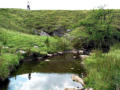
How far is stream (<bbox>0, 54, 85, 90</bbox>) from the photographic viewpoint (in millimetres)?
17250

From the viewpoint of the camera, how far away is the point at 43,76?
67.5 feet

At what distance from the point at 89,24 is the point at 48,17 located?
30.2m

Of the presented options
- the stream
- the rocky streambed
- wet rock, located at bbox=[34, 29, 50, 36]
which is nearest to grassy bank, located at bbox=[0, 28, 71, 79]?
the rocky streambed

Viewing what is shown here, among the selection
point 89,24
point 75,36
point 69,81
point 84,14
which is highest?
point 84,14

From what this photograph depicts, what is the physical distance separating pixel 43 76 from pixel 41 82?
2.10 meters

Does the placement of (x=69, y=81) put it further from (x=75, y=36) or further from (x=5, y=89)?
(x=75, y=36)

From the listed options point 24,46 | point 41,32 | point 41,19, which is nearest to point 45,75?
point 24,46

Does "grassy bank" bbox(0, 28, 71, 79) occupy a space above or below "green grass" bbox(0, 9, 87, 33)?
below

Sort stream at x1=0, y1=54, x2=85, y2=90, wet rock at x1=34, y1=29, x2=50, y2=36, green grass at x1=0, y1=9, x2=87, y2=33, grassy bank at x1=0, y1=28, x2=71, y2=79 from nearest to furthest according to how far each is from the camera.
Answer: stream at x1=0, y1=54, x2=85, y2=90, grassy bank at x1=0, y1=28, x2=71, y2=79, wet rock at x1=34, y1=29, x2=50, y2=36, green grass at x1=0, y1=9, x2=87, y2=33

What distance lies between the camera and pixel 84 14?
221ft

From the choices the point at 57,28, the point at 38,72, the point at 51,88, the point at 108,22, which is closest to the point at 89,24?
Result: the point at 108,22

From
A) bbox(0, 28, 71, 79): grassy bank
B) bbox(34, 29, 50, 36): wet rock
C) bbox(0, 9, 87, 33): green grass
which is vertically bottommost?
bbox(0, 28, 71, 79): grassy bank

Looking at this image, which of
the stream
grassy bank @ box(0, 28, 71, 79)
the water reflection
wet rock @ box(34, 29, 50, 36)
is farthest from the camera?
wet rock @ box(34, 29, 50, 36)

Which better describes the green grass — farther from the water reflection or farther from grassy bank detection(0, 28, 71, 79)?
the water reflection
